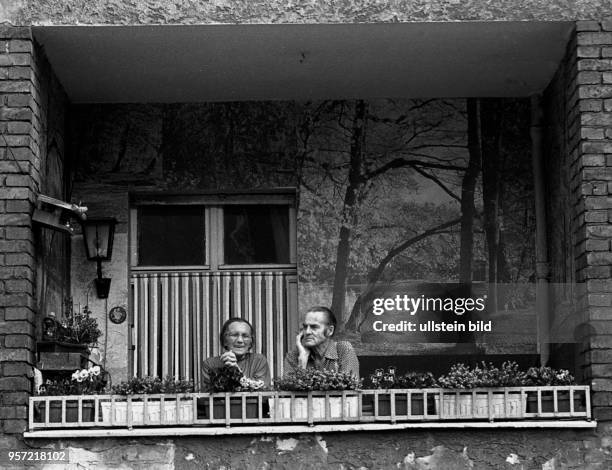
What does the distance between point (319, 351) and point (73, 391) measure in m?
2.03

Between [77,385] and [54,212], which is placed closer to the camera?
[77,385]

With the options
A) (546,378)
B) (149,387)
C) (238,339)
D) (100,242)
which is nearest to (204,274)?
(100,242)

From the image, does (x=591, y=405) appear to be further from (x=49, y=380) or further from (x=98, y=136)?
(x=98, y=136)

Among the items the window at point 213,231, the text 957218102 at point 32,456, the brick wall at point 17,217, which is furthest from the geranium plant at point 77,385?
the window at point 213,231

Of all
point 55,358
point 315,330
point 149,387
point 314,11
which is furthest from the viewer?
point 314,11

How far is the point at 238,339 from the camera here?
43.5 ft

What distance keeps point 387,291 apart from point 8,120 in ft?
13.4

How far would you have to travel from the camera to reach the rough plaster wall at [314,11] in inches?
514

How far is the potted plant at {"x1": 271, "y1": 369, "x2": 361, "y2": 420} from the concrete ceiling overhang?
9.72 feet

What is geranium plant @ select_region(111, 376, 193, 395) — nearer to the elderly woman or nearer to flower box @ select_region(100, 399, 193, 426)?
flower box @ select_region(100, 399, 193, 426)

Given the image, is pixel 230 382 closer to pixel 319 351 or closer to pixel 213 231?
pixel 319 351

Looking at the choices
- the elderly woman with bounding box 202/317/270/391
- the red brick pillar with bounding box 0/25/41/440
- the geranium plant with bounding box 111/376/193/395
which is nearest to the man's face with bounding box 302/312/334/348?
the elderly woman with bounding box 202/317/270/391

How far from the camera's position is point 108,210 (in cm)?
1502

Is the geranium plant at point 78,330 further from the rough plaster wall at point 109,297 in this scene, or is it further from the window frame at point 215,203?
the window frame at point 215,203
